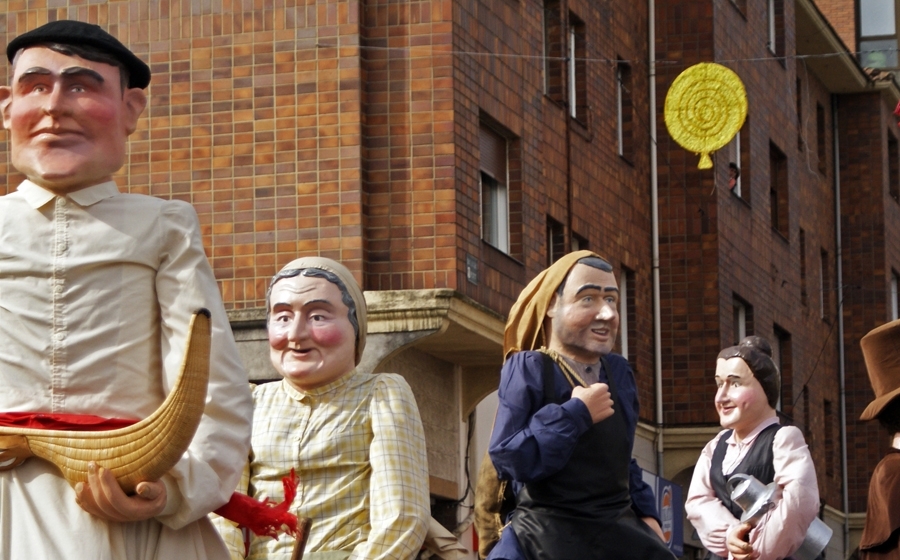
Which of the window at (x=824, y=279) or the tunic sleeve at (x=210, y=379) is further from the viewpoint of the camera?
the window at (x=824, y=279)

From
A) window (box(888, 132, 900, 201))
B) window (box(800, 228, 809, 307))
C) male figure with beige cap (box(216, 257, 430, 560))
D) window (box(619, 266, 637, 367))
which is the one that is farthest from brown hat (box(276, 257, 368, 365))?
window (box(888, 132, 900, 201))

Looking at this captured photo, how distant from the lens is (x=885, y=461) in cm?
1014

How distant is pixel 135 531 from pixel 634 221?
25206mm

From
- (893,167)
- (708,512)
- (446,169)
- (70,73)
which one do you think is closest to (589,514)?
(708,512)

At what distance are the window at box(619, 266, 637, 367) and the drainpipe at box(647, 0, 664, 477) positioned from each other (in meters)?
1.14

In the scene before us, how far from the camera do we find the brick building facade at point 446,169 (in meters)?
20.3

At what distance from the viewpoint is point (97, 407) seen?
16.3 ft

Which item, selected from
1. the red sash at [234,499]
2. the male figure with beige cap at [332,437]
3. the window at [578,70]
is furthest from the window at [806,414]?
the red sash at [234,499]

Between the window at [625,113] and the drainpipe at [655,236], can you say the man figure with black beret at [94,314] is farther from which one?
the drainpipe at [655,236]

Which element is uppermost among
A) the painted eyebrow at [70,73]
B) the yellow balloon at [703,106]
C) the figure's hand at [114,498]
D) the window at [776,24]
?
the window at [776,24]

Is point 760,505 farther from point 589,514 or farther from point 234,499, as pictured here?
point 234,499

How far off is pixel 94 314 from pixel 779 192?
33241mm

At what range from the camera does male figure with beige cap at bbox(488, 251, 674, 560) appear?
306 inches

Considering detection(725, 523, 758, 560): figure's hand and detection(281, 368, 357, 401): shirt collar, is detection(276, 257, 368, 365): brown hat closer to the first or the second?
detection(281, 368, 357, 401): shirt collar
